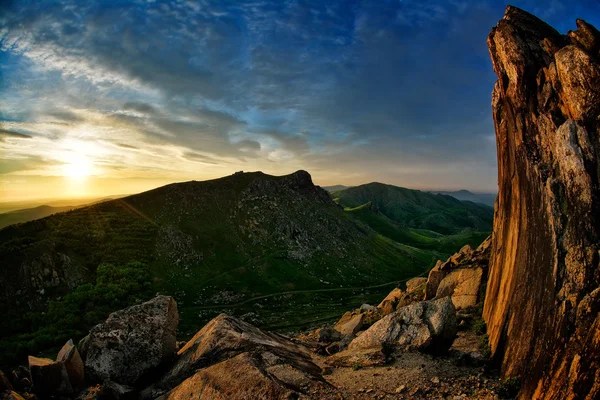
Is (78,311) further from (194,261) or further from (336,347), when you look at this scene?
(336,347)

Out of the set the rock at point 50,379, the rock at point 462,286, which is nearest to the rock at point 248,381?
the rock at point 50,379

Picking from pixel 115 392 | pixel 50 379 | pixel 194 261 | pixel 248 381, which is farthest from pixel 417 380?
pixel 194 261

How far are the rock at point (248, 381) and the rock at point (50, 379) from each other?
839 centimetres

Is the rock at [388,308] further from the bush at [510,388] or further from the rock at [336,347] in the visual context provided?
the bush at [510,388]

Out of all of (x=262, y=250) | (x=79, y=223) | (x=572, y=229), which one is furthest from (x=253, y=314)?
(x=572, y=229)

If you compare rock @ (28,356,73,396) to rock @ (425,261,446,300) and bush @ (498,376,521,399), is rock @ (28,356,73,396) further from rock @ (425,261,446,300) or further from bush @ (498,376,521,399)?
rock @ (425,261,446,300)

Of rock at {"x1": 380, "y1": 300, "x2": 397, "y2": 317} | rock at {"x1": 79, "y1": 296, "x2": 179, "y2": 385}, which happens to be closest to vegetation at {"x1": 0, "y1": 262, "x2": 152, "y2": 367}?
rock at {"x1": 79, "y1": 296, "x2": 179, "y2": 385}

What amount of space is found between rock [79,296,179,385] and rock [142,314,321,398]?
1.59m

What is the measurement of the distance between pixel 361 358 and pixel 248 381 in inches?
392

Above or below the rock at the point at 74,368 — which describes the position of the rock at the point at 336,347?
below

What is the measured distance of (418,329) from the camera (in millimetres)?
26031

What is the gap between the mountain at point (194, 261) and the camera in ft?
319

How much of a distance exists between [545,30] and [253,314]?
103 metres

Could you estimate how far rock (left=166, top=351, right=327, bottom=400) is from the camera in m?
18.9
